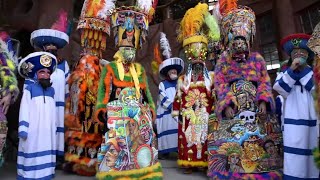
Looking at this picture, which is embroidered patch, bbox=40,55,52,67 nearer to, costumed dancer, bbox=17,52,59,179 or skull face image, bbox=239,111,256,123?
costumed dancer, bbox=17,52,59,179

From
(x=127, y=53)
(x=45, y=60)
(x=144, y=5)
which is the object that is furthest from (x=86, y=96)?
(x=144, y=5)

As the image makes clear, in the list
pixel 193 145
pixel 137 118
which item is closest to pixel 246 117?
pixel 193 145

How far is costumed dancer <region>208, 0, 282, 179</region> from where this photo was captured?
425cm

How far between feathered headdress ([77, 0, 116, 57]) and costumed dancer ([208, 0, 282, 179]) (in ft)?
6.42

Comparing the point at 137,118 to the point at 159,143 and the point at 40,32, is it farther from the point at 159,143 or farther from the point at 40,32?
the point at 159,143

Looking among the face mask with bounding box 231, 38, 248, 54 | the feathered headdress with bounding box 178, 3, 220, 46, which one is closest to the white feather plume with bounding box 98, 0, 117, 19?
the feathered headdress with bounding box 178, 3, 220, 46

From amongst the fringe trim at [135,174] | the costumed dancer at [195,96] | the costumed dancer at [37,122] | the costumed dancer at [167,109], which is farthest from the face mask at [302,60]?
the costumed dancer at [167,109]

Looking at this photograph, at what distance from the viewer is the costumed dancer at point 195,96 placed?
507cm

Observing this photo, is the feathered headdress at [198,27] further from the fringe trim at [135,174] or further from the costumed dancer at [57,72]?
the fringe trim at [135,174]

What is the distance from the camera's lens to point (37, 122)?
442cm

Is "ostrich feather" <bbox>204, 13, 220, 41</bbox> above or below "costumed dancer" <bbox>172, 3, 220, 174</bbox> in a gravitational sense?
above

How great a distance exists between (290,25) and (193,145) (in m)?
7.94

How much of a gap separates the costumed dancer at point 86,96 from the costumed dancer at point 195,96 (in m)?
1.26

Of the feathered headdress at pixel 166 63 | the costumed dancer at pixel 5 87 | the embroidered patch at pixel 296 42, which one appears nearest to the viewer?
the embroidered patch at pixel 296 42
